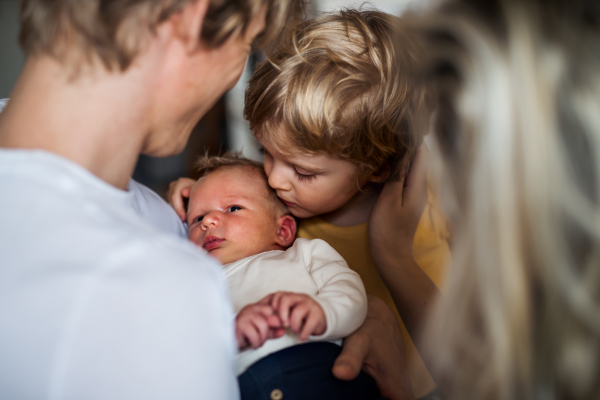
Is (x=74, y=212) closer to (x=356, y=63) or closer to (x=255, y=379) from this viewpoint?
(x=255, y=379)

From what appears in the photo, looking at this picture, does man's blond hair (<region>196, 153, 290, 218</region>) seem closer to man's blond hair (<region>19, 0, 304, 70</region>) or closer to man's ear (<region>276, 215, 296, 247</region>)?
man's ear (<region>276, 215, 296, 247</region>)

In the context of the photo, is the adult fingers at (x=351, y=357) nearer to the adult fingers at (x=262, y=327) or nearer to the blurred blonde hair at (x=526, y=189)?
the adult fingers at (x=262, y=327)

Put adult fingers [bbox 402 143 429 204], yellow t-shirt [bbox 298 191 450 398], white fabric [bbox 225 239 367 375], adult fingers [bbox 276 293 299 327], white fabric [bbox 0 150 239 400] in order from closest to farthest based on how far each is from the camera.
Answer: white fabric [bbox 0 150 239 400], adult fingers [bbox 276 293 299 327], white fabric [bbox 225 239 367 375], yellow t-shirt [bbox 298 191 450 398], adult fingers [bbox 402 143 429 204]

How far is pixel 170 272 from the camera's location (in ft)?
1.93

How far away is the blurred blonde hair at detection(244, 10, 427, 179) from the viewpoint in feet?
4.17

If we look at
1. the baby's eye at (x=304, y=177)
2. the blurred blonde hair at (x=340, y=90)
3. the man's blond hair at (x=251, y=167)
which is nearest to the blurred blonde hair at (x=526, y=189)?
the blurred blonde hair at (x=340, y=90)

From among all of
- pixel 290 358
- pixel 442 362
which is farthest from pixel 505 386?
pixel 290 358

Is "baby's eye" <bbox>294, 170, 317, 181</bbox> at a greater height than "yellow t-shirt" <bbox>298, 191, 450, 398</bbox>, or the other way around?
"baby's eye" <bbox>294, 170, 317, 181</bbox>

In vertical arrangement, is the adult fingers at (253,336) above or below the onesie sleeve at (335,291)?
above

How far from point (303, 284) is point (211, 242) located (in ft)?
1.26

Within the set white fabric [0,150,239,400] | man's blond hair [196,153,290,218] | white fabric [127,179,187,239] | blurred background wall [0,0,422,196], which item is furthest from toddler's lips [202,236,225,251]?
blurred background wall [0,0,422,196]

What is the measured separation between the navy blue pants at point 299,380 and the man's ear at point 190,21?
0.69 metres

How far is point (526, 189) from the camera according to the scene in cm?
60

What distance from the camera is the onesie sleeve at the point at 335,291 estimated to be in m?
0.99
